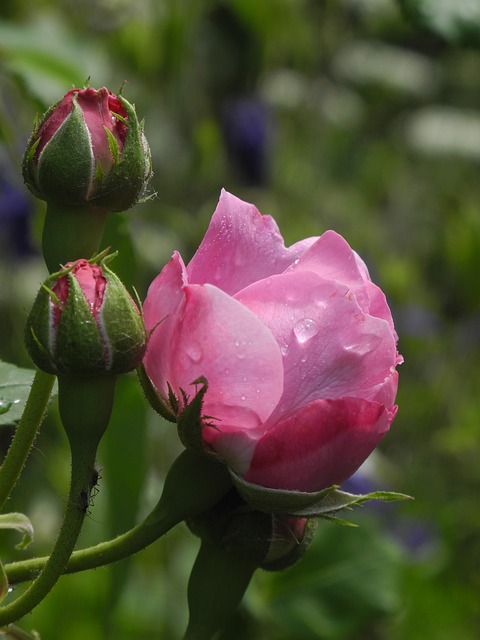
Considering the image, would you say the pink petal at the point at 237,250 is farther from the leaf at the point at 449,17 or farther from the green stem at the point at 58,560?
the leaf at the point at 449,17

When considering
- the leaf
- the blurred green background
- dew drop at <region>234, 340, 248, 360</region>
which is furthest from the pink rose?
the leaf

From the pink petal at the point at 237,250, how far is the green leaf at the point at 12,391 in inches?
4.5

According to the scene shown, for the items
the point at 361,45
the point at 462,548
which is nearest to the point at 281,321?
the point at 462,548

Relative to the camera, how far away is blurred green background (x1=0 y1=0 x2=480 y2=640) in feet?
3.15

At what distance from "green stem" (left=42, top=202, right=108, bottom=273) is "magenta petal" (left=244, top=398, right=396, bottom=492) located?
0.12 m

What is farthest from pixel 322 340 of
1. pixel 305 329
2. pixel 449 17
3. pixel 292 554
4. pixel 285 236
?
pixel 285 236

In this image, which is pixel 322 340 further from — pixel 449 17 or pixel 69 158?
pixel 449 17

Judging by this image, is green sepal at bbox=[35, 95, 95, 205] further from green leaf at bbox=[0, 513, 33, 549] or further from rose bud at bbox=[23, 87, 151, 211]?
green leaf at bbox=[0, 513, 33, 549]

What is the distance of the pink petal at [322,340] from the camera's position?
0.42 meters

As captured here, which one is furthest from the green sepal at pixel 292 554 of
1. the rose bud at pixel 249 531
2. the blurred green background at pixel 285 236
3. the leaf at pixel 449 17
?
the leaf at pixel 449 17

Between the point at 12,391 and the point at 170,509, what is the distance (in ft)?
0.37

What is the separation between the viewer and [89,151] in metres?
0.43

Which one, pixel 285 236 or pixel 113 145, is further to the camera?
pixel 285 236

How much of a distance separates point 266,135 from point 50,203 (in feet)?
6.83
